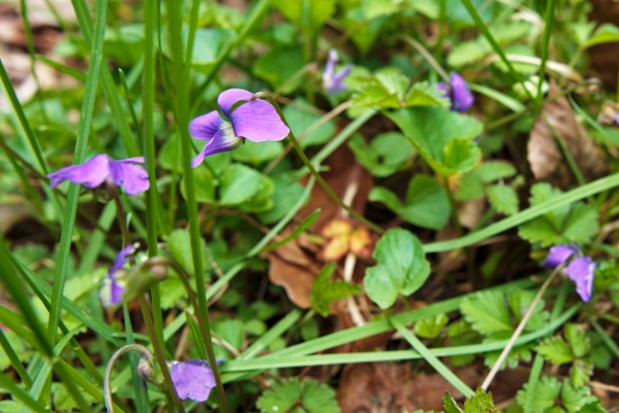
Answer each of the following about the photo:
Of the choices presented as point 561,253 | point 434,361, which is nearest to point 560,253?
point 561,253

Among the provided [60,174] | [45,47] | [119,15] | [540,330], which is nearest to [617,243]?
[540,330]

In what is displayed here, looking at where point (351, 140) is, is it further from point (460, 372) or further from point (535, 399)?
point (535, 399)

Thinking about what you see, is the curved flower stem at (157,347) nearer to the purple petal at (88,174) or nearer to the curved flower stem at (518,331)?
the purple petal at (88,174)

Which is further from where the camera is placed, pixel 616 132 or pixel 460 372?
pixel 616 132

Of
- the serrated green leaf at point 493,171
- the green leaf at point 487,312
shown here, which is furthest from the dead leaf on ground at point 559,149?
the green leaf at point 487,312

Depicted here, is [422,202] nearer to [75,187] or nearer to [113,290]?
[75,187]

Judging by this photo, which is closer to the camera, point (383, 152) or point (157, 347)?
point (157, 347)
